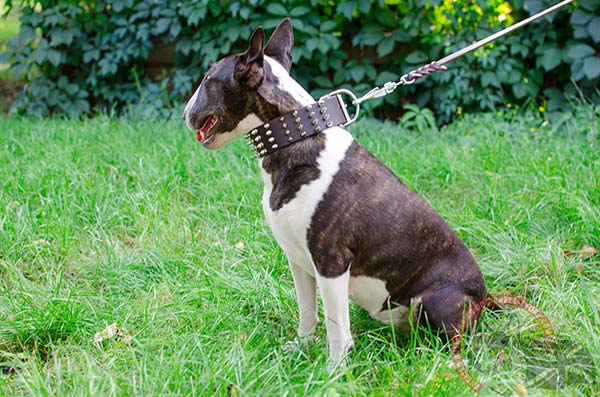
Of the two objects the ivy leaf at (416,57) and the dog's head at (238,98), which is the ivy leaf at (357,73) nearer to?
the ivy leaf at (416,57)

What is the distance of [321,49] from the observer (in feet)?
18.5

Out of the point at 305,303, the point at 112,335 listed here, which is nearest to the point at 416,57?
the point at 305,303

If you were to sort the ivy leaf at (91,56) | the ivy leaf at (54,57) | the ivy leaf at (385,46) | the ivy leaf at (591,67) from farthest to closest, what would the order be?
the ivy leaf at (91,56) < the ivy leaf at (54,57) < the ivy leaf at (385,46) < the ivy leaf at (591,67)

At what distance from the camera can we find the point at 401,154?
4574 millimetres

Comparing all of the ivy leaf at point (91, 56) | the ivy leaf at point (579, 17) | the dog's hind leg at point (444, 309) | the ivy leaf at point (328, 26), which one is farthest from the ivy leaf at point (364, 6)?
the dog's hind leg at point (444, 309)

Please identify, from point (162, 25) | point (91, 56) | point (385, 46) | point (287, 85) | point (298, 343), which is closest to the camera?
point (287, 85)

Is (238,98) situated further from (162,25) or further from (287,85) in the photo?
(162,25)

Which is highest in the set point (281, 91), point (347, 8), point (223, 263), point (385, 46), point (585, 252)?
point (347, 8)

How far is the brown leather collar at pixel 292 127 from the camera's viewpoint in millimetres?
2336

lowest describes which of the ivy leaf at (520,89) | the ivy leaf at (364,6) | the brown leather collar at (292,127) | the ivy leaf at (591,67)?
the ivy leaf at (520,89)

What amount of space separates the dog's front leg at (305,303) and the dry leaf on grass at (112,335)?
63 cm

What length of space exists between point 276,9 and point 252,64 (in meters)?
3.46

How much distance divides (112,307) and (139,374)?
676 millimetres

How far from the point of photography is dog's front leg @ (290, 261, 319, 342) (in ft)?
8.65
